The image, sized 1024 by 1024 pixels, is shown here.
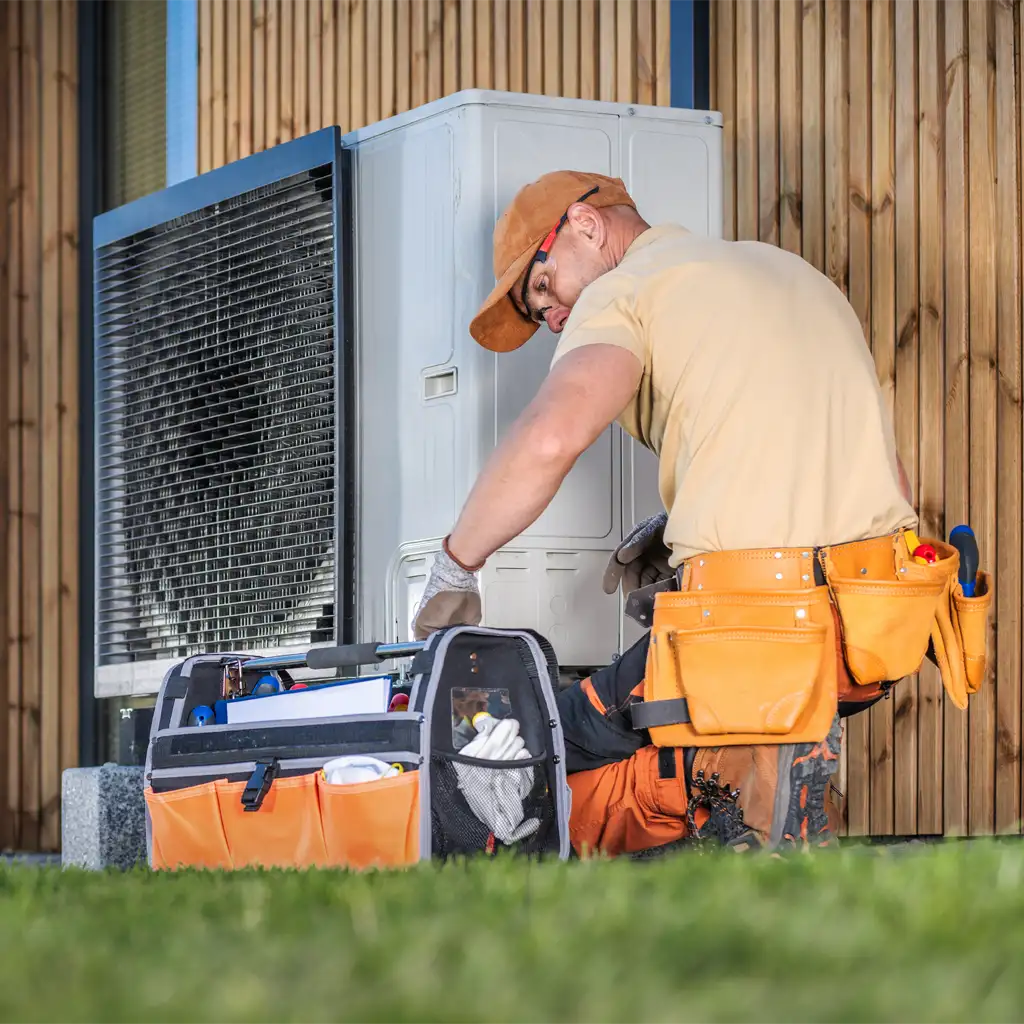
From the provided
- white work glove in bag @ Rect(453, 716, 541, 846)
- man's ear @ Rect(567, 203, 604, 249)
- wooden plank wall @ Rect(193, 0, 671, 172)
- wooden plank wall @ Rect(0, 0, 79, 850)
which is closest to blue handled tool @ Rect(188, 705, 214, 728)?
white work glove in bag @ Rect(453, 716, 541, 846)

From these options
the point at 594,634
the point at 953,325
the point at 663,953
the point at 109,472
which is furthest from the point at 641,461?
the point at 663,953

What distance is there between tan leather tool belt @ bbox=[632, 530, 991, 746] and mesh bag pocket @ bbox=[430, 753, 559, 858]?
0.71 feet

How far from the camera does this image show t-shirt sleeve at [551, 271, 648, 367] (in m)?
2.66

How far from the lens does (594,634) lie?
354cm

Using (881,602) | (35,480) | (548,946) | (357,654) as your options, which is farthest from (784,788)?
(35,480)

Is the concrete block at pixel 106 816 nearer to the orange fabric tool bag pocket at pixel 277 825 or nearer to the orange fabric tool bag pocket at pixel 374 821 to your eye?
the orange fabric tool bag pocket at pixel 277 825

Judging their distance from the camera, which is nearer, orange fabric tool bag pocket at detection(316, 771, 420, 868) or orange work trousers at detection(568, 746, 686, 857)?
orange fabric tool bag pocket at detection(316, 771, 420, 868)

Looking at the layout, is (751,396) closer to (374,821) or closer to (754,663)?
(754,663)

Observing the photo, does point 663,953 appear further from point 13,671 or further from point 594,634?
point 13,671

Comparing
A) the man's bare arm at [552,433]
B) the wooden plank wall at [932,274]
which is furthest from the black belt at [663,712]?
the wooden plank wall at [932,274]

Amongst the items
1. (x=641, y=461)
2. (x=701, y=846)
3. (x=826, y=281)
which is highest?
(x=826, y=281)

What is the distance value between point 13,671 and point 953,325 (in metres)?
3.67

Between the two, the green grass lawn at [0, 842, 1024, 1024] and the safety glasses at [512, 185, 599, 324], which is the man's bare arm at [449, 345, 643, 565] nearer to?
the safety glasses at [512, 185, 599, 324]

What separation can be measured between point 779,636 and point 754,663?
0.06 meters
